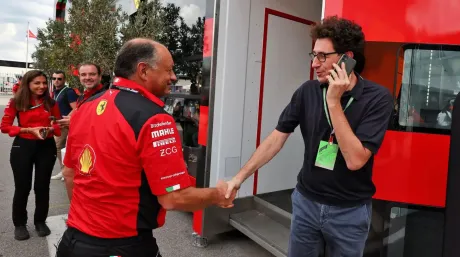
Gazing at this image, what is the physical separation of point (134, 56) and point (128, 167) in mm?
474

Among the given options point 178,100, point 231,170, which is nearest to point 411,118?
point 231,170

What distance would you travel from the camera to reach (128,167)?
147 cm

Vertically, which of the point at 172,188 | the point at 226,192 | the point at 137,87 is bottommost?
the point at 226,192

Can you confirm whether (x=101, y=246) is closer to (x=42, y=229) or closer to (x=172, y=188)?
(x=172, y=188)

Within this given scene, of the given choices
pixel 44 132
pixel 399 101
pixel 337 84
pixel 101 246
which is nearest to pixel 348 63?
pixel 337 84

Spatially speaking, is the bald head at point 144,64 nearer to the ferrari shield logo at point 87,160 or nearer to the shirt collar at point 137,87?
the shirt collar at point 137,87

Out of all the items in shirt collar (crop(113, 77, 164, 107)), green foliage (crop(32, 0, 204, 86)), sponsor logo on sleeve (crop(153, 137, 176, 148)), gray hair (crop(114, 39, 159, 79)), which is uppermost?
green foliage (crop(32, 0, 204, 86))

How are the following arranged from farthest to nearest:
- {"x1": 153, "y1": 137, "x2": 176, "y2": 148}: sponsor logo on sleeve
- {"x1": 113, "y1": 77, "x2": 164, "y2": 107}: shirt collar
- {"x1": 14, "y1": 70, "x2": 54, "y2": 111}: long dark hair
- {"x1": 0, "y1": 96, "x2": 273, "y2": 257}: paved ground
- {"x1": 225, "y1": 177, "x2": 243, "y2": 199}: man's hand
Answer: {"x1": 14, "y1": 70, "x2": 54, "y2": 111}: long dark hair, {"x1": 0, "y1": 96, "x2": 273, "y2": 257}: paved ground, {"x1": 225, "y1": 177, "x2": 243, "y2": 199}: man's hand, {"x1": 113, "y1": 77, "x2": 164, "y2": 107}: shirt collar, {"x1": 153, "y1": 137, "x2": 176, "y2": 148}: sponsor logo on sleeve

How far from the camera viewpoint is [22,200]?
13.0 feet

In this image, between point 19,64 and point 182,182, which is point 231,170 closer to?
point 182,182

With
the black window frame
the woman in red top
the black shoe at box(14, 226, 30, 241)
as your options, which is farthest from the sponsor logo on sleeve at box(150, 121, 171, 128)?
the black shoe at box(14, 226, 30, 241)

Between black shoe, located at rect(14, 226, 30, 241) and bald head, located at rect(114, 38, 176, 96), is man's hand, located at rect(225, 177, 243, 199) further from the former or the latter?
black shoe, located at rect(14, 226, 30, 241)

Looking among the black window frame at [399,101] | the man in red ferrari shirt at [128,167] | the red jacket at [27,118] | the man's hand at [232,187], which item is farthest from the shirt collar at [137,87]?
the red jacket at [27,118]

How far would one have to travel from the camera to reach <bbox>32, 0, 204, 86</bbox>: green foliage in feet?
14.3
